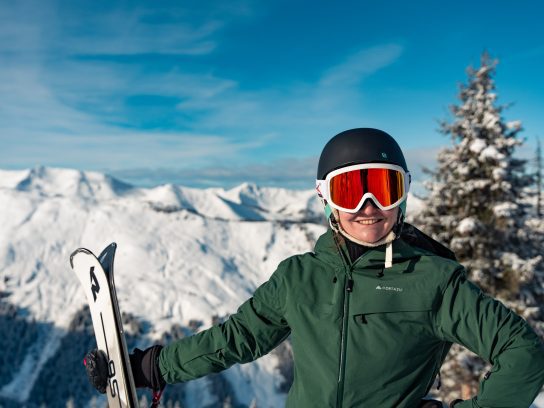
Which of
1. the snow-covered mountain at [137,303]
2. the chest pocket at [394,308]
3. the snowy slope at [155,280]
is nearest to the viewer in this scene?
the chest pocket at [394,308]

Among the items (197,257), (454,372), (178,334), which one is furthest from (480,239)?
(197,257)

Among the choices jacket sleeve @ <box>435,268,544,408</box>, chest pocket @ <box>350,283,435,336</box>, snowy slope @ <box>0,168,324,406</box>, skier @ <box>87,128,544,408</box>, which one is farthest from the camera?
snowy slope @ <box>0,168,324,406</box>

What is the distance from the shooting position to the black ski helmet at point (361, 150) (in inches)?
110

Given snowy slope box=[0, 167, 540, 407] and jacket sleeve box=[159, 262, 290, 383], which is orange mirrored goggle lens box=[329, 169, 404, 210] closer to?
jacket sleeve box=[159, 262, 290, 383]

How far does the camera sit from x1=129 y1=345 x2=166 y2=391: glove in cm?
309

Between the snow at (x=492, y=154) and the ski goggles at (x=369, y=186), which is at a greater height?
the snow at (x=492, y=154)

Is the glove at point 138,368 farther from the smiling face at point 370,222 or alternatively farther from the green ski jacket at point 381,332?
the smiling face at point 370,222

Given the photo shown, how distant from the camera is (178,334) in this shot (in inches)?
5197

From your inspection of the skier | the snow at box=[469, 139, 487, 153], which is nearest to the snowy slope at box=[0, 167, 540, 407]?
the snow at box=[469, 139, 487, 153]

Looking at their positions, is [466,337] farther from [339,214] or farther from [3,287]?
[3,287]

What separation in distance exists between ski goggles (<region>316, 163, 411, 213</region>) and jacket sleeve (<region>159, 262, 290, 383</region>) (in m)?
0.70

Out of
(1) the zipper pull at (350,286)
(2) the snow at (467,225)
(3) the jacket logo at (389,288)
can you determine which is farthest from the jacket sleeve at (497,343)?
(2) the snow at (467,225)

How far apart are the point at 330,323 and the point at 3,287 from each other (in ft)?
635

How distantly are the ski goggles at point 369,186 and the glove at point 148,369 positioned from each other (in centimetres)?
168
